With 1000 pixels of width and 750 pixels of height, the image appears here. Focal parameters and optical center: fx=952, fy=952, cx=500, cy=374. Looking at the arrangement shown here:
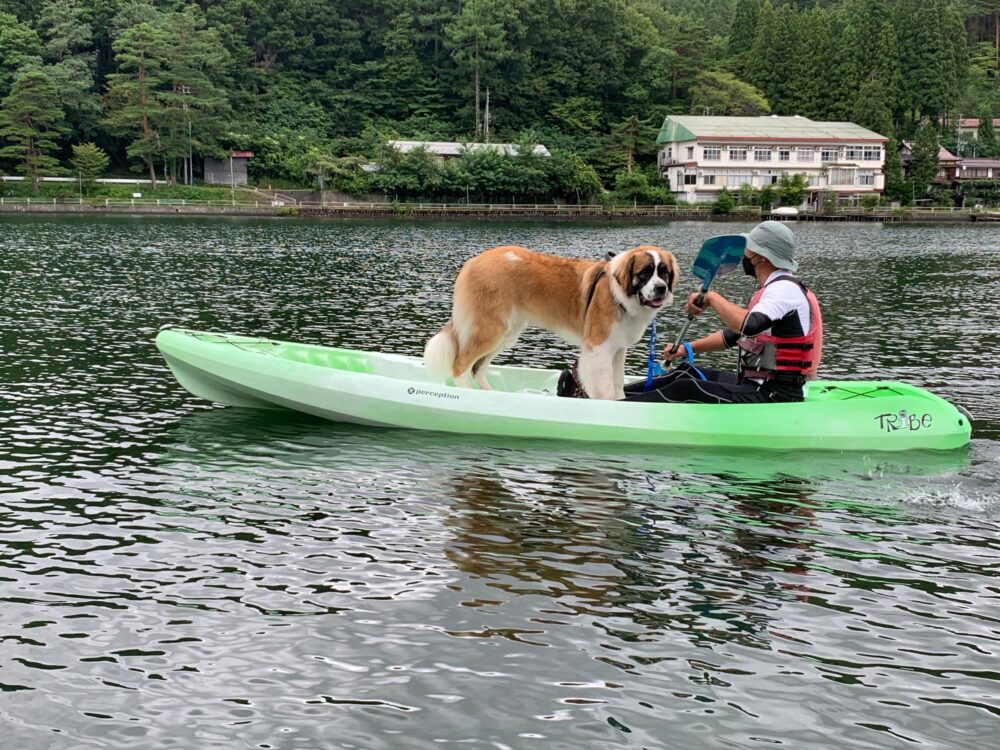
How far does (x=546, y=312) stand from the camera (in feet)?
40.2

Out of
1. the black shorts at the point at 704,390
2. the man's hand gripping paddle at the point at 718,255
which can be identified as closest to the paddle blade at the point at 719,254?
the man's hand gripping paddle at the point at 718,255

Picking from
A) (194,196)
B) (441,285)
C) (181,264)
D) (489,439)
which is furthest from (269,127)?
(489,439)

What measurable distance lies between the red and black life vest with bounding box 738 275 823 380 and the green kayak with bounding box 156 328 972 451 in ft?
1.43

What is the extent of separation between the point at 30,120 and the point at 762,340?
329 feet

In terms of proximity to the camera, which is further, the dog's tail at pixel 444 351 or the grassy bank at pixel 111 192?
the grassy bank at pixel 111 192

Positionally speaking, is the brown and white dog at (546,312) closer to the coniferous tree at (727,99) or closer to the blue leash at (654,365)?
the blue leash at (654,365)

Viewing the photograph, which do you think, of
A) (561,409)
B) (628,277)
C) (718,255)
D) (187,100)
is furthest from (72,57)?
(718,255)

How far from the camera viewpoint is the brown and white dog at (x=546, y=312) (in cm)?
1156

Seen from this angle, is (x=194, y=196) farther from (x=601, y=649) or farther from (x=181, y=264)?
(x=601, y=649)

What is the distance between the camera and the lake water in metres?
5.72

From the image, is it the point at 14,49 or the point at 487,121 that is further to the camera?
the point at 487,121

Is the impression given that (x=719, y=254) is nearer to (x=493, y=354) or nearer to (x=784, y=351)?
(x=784, y=351)

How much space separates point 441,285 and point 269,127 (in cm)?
8602

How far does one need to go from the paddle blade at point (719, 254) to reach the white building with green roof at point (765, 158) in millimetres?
97377
